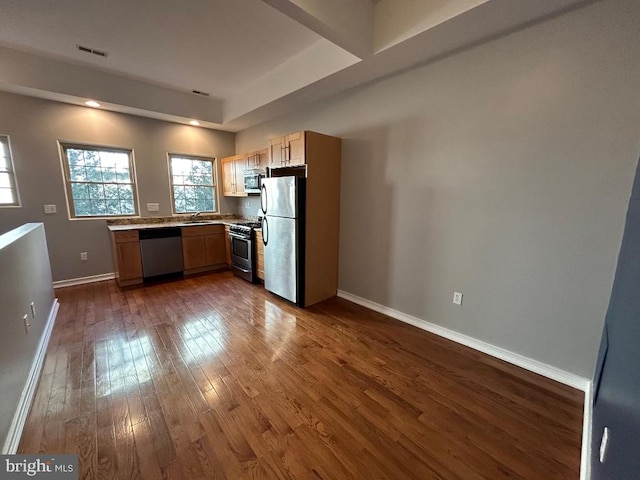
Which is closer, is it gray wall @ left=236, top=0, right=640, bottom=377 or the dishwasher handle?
gray wall @ left=236, top=0, right=640, bottom=377

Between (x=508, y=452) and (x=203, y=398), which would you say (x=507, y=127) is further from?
(x=203, y=398)

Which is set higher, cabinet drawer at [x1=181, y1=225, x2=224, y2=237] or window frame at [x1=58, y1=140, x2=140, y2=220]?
window frame at [x1=58, y1=140, x2=140, y2=220]

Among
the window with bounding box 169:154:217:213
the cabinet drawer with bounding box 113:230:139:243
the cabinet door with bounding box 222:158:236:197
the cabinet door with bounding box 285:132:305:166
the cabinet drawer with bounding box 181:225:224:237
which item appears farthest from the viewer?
the cabinet door with bounding box 222:158:236:197

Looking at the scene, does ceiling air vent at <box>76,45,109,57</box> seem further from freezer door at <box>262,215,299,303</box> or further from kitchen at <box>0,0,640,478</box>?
freezer door at <box>262,215,299,303</box>

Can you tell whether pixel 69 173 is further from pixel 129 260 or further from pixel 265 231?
pixel 265 231

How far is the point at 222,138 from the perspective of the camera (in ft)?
17.8

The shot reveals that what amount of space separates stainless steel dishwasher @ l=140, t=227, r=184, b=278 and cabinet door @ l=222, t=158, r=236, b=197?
Result: 1324 millimetres

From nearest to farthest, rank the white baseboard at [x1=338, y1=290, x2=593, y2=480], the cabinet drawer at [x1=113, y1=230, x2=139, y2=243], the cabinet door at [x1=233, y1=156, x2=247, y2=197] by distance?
the white baseboard at [x1=338, y1=290, x2=593, y2=480]
the cabinet drawer at [x1=113, y1=230, x2=139, y2=243]
the cabinet door at [x1=233, y1=156, x2=247, y2=197]

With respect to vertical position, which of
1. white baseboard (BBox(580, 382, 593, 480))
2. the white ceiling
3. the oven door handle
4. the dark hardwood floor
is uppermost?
the white ceiling

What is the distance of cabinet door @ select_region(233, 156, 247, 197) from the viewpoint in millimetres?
4758

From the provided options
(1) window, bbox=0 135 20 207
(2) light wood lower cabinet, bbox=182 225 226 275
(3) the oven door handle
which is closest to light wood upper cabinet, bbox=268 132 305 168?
(3) the oven door handle

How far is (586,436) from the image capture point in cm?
154

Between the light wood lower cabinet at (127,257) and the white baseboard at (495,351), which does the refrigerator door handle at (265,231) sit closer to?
the white baseboard at (495,351)

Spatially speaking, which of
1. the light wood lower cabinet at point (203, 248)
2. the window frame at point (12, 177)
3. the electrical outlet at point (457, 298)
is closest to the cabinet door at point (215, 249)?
the light wood lower cabinet at point (203, 248)
